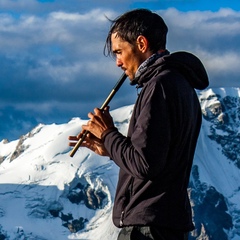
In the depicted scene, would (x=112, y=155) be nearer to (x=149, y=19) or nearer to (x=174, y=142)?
(x=174, y=142)

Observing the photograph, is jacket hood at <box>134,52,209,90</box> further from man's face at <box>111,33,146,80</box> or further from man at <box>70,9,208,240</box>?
man's face at <box>111,33,146,80</box>

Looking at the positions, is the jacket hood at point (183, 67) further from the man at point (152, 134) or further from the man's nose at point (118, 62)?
the man's nose at point (118, 62)

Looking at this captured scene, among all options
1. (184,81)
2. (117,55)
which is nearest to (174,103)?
(184,81)

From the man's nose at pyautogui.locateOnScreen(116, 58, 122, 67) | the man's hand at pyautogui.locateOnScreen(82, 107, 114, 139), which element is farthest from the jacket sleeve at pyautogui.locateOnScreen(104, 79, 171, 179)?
the man's nose at pyautogui.locateOnScreen(116, 58, 122, 67)

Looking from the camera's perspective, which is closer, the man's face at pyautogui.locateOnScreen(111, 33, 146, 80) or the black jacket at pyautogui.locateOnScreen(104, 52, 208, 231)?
the black jacket at pyautogui.locateOnScreen(104, 52, 208, 231)

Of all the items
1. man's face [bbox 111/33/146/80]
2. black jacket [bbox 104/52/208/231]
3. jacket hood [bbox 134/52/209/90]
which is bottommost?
black jacket [bbox 104/52/208/231]

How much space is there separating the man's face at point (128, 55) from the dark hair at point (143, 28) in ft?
0.16

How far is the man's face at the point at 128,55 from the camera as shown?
886 cm

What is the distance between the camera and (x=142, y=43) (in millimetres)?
8805

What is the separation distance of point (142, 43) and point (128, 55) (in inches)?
7.3

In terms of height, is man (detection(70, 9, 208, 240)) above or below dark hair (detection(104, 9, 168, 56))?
below

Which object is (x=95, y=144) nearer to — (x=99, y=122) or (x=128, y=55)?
(x=99, y=122)

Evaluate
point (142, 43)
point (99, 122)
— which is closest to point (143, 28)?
point (142, 43)

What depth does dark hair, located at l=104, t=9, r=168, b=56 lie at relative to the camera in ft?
28.9
